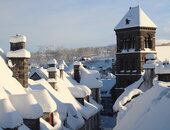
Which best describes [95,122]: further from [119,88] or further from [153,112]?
[153,112]

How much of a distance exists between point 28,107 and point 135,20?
30.4 m

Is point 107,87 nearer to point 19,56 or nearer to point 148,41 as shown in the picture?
point 148,41

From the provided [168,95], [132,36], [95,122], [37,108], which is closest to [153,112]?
[168,95]

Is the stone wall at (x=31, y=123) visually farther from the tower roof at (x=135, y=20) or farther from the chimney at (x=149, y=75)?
the tower roof at (x=135, y=20)

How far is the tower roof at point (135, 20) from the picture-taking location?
42938mm

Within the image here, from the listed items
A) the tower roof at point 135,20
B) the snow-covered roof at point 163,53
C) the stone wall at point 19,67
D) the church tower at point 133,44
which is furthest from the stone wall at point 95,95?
the stone wall at point 19,67

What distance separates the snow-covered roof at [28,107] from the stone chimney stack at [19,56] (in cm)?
445

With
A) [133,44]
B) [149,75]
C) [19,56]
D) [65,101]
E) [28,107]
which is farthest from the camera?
[133,44]

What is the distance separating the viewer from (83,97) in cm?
3120

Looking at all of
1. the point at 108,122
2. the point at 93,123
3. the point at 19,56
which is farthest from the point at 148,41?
the point at 19,56

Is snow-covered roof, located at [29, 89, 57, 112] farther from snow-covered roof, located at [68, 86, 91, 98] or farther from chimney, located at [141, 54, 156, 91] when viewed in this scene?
chimney, located at [141, 54, 156, 91]

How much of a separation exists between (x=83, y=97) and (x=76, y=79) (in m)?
9.08

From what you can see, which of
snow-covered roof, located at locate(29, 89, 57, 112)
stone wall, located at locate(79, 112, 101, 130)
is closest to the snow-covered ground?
Answer: stone wall, located at locate(79, 112, 101, 130)

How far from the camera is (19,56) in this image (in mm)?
20125
